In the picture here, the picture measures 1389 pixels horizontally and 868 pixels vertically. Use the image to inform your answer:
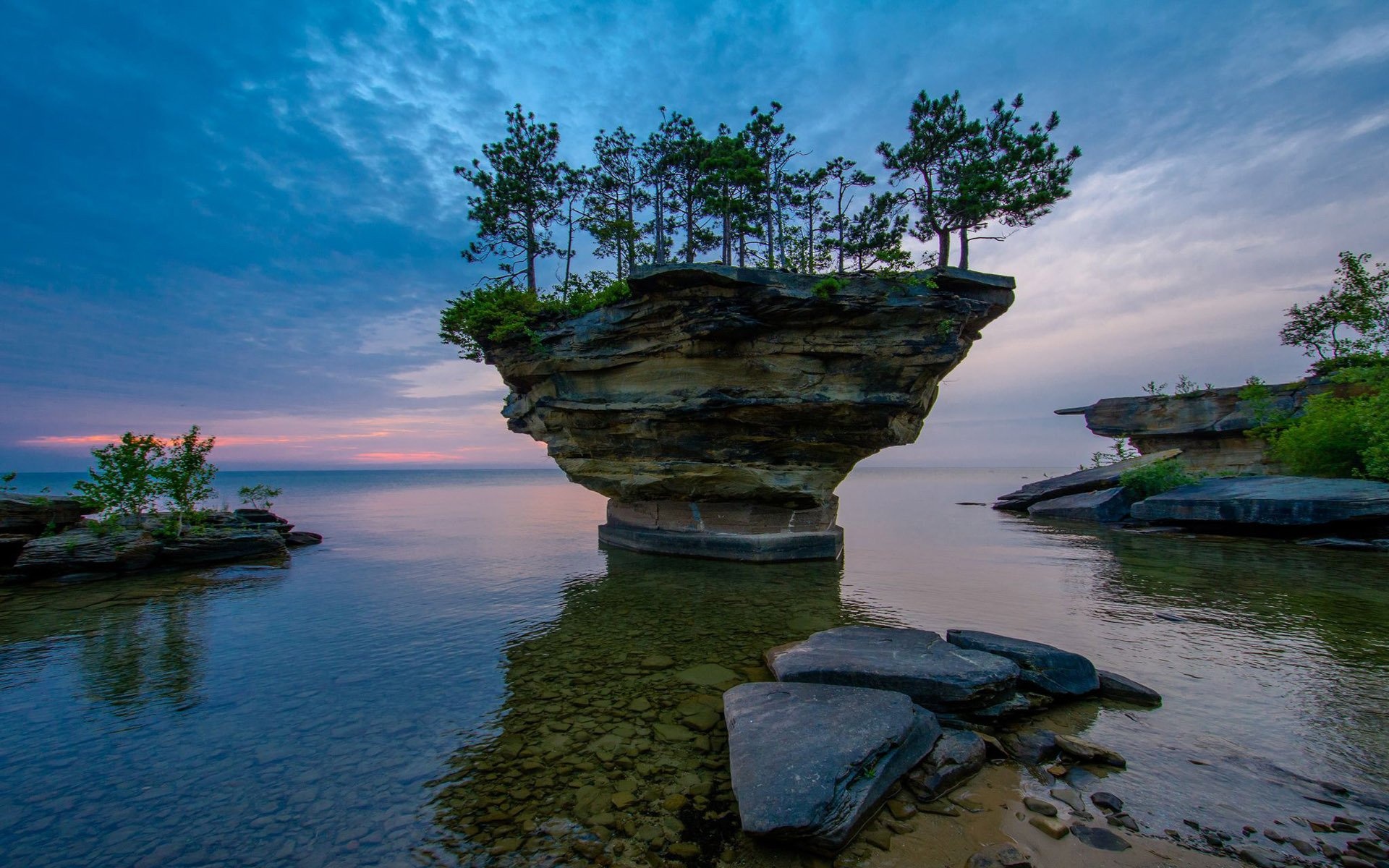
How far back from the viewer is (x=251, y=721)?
5.74m

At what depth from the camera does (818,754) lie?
4125 mm

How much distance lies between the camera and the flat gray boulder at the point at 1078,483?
28703 millimetres

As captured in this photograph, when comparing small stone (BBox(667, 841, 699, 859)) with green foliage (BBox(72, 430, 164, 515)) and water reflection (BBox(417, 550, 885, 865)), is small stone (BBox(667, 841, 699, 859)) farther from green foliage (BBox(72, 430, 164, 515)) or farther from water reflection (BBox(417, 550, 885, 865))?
green foliage (BBox(72, 430, 164, 515))

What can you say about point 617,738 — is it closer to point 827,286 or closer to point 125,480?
point 827,286

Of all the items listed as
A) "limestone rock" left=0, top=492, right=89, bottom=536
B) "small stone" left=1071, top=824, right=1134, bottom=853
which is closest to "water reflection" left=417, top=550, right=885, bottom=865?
"small stone" left=1071, top=824, right=1134, bottom=853

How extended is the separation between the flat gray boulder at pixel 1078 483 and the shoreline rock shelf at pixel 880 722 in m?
29.1

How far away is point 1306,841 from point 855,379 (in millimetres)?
11487

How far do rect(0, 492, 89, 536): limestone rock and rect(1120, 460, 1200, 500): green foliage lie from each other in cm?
4423

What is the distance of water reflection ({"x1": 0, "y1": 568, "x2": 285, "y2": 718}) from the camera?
6.69m

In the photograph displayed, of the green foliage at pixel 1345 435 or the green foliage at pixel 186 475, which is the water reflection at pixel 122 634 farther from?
the green foliage at pixel 1345 435

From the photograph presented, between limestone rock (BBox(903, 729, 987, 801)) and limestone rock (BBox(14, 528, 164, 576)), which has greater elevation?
limestone rock (BBox(14, 528, 164, 576))

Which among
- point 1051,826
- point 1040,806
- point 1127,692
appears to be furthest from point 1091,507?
point 1051,826

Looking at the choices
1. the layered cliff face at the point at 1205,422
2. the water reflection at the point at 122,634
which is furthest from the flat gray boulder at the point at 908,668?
the layered cliff face at the point at 1205,422

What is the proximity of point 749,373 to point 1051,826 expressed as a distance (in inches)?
460
